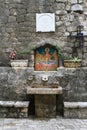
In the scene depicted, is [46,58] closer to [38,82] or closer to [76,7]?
[38,82]

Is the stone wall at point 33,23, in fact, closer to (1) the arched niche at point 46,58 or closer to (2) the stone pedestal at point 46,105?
(1) the arched niche at point 46,58

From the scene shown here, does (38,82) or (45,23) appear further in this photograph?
(45,23)

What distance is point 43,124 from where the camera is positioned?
4.91m

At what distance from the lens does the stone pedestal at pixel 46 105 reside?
18.0 feet

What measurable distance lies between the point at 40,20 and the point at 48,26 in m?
0.24

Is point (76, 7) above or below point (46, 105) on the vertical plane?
above

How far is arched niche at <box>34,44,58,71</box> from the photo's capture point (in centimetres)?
639

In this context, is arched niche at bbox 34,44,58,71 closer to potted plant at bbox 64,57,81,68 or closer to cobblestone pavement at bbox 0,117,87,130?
potted plant at bbox 64,57,81,68

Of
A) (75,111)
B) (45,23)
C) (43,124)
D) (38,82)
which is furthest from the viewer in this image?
(45,23)

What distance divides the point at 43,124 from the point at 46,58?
6.44ft

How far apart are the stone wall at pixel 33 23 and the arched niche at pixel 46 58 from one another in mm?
173

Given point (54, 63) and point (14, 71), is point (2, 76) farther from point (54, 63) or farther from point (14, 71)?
point (54, 63)

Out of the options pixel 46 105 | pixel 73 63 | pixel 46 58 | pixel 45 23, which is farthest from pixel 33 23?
pixel 46 105

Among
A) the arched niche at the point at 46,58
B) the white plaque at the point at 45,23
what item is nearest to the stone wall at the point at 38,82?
the arched niche at the point at 46,58
